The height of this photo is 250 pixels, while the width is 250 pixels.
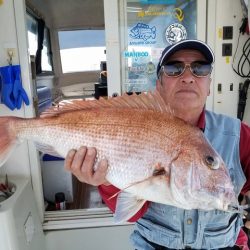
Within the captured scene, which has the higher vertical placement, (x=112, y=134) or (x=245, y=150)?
(x=112, y=134)

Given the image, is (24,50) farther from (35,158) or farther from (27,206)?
(27,206)

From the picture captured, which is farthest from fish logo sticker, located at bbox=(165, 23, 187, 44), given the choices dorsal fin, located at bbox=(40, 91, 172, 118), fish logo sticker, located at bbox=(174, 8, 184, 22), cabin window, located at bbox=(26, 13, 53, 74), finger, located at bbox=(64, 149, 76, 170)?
cabin window, located at bbox=(26, 13, 53, 74)

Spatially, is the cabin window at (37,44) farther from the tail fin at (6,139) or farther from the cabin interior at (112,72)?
the tail fin at (6,139)

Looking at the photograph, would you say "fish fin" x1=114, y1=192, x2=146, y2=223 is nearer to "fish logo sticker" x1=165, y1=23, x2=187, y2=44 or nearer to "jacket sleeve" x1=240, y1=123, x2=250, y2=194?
"jacket sleeve" x1=240, y1=123, x2=250, y2=194

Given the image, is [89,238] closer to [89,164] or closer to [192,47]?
[89,164]

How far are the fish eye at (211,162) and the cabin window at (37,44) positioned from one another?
153 inches

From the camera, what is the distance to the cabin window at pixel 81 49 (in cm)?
615

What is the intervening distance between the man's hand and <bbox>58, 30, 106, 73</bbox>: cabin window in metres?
5.47

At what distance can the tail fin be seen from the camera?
1.04 m

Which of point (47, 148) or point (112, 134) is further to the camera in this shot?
point (47, 148)

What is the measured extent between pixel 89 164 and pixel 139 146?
0.59ft

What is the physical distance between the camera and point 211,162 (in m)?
0.79

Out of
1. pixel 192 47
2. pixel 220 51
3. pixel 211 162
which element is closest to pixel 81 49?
pixel 220 51

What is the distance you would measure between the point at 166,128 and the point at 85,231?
6.59 ft
